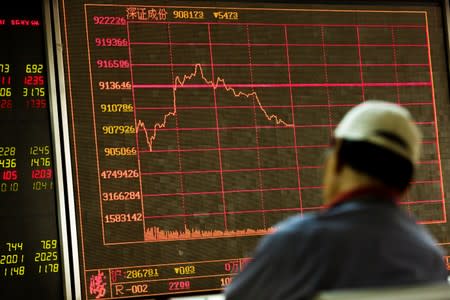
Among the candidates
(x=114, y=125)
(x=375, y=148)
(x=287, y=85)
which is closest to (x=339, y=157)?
(x=375, y=148)

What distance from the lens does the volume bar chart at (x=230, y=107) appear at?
3.31 metres

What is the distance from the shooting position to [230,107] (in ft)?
11.4

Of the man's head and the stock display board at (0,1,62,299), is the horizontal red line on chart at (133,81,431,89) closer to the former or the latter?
the stock display board at (0,1,62,299)

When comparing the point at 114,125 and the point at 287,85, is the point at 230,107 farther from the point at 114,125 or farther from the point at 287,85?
the point at 114,125

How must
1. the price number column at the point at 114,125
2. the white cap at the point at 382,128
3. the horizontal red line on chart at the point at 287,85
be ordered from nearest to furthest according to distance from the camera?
the white cap at the point at 382,128 < the price number column at the point at 114,125 < the horizontal red line on chart at the point at 287,85

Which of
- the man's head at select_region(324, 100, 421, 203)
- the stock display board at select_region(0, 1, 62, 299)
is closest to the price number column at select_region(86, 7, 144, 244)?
the stock display board at select_region(0, 1, 62, 299)

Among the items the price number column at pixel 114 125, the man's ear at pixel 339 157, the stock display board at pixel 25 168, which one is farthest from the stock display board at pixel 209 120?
the man's ear at pixel 339 157

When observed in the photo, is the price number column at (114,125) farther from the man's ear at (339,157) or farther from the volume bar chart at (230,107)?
the man's ear at (339,157)

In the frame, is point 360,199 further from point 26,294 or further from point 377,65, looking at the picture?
point 377,65

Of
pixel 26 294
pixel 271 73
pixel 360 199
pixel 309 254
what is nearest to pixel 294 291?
pixel 309 254

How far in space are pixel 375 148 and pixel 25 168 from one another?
207cm

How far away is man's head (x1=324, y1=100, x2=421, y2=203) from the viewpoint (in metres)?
1.40

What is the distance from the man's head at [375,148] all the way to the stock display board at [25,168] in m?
1.96

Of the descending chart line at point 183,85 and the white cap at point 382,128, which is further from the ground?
the descending chart line at point 183,85
